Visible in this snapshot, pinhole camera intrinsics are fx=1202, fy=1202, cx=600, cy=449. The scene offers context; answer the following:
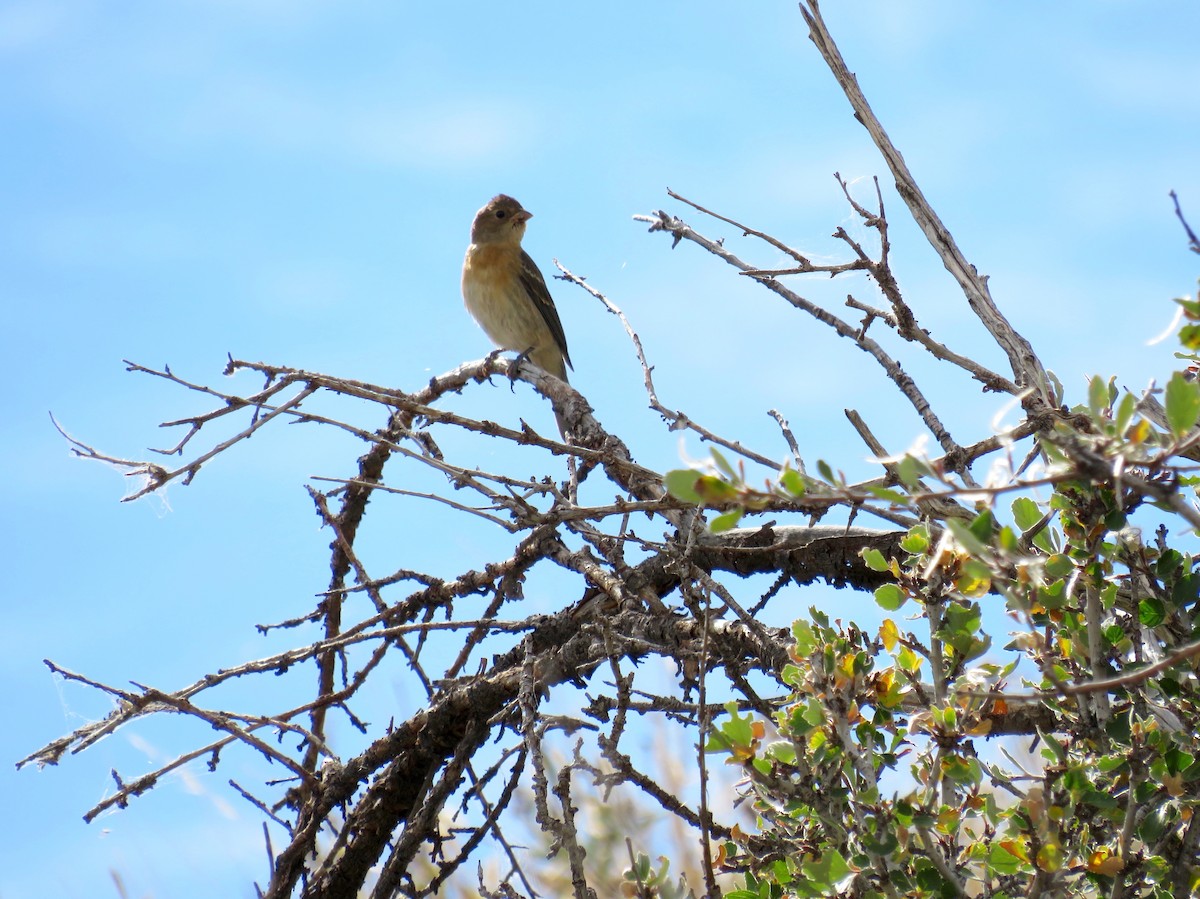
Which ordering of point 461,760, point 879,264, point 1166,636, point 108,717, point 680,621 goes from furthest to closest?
1. point 108,717
2. point 461,760
3. point 680,621
4. point 879,264
5. point 1166,636

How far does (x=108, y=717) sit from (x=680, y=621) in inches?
73.3

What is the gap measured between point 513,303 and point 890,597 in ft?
22.0

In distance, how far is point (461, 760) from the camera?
334 centimetres

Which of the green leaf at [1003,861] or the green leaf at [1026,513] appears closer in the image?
the green leaf at [1003,861]

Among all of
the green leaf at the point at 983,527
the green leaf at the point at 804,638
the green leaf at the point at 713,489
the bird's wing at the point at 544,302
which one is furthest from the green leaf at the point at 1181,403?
the bird's wing at the point at 544,302

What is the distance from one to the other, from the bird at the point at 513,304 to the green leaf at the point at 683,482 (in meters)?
6.90

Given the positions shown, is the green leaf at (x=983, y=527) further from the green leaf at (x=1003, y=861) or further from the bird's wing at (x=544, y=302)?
the bird's wing at (x=544, y=302)

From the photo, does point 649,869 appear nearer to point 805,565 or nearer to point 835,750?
point 835,750

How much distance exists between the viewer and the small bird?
8.55 metres

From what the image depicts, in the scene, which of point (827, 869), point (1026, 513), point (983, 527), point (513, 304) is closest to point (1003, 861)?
point (827, 869)

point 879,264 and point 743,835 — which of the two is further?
point 879,264

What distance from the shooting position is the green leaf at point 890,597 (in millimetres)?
2064

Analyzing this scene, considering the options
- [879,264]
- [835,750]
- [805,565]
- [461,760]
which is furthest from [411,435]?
[835,750]

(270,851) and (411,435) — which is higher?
(411,435)
